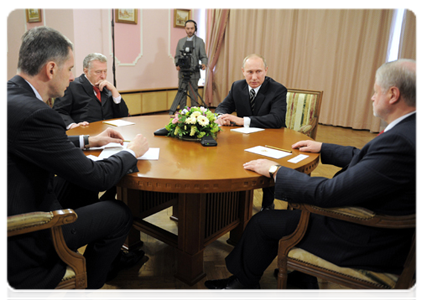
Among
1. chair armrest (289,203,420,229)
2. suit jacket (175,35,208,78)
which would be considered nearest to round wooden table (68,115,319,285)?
chair armrest (289,203,420,229)

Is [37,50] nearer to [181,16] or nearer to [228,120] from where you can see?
[228,120]

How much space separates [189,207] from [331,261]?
29.0 inches

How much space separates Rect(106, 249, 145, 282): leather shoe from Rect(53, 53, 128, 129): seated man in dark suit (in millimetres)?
1326

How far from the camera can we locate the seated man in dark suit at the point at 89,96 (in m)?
2.74

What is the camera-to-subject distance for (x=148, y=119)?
2598 mm

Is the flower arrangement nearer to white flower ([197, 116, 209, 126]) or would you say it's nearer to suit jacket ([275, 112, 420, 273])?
white flower ([197, 116, 209, 126])

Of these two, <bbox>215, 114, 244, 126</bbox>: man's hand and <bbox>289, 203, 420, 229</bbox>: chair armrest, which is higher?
<bbox>215, 114, 244, 126</bbox>: man's hand

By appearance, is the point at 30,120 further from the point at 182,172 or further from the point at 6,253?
the point at 182,172

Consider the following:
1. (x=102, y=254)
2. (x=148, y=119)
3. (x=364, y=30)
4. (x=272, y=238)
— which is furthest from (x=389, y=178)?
(x=364, y=30)

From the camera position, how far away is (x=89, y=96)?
2824 mm

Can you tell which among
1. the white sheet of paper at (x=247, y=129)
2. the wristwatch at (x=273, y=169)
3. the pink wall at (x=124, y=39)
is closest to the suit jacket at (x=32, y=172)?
the wristwatch at (x=273, y=169)

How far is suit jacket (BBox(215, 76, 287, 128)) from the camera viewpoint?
8.00 ft

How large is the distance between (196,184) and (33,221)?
59 centimetres

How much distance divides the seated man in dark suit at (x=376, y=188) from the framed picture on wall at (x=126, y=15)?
17.6 feet
